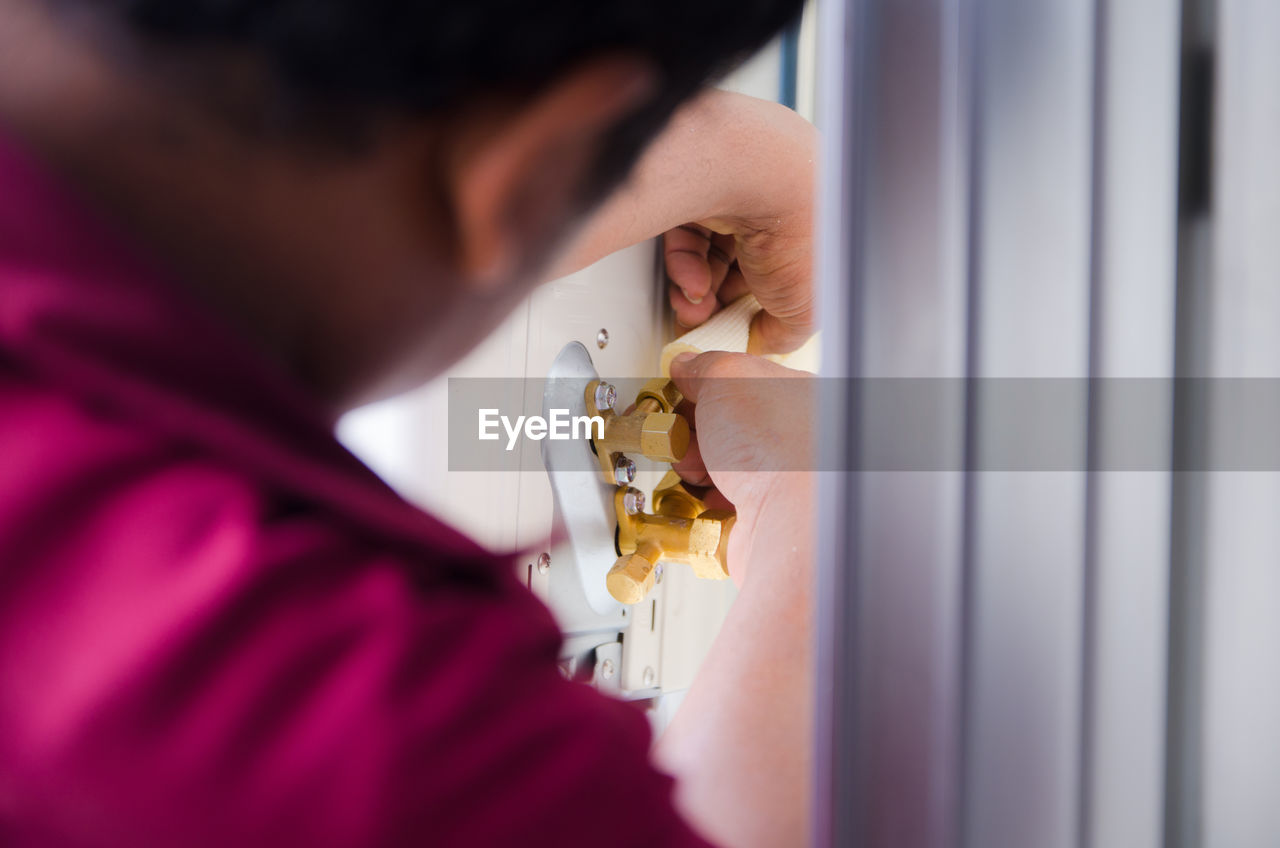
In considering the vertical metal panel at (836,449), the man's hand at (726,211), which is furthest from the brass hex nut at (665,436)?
the vertical metal panel at (836,449)

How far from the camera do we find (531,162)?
0.28 metres

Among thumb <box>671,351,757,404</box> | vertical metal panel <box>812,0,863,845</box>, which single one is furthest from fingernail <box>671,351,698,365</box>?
vertical metal panel <box>812,0,863,845</box>

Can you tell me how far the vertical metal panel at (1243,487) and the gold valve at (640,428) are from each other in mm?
296

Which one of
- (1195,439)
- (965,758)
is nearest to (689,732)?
(965,758)

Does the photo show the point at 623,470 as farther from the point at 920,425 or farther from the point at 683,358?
the point at 920,425

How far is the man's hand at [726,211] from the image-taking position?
1.89 feet

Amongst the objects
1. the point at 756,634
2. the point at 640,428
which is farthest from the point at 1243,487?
the point at 640,428

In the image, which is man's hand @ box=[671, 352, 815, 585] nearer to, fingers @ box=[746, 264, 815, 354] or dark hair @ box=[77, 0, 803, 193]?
fingers @ box=[746, 264, 815, 354]

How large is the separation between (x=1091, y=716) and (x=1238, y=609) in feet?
0.20

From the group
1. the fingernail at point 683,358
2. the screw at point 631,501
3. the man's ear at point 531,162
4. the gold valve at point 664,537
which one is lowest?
the gold valve at point 664,537

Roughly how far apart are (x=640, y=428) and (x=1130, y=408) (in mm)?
306

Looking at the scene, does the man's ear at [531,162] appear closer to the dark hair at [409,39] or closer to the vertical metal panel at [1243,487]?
the dark hair at [409,39]

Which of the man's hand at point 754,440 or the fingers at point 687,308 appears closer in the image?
the man's hand at point 754,440

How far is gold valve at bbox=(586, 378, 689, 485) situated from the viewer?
0.55 metres
